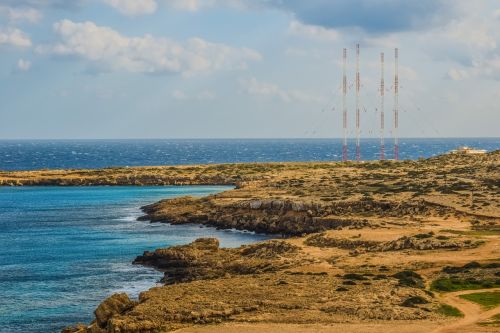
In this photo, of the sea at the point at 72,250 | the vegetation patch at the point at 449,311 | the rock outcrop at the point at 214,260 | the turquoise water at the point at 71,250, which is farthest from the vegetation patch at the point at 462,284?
the turquoise water at the point at 71,250

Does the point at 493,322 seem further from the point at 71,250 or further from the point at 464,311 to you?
the point at 71,250

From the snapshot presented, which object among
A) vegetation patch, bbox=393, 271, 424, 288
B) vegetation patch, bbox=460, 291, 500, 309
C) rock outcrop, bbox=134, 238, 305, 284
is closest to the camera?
vegetation patch, bbox=460, 291, 500, 309

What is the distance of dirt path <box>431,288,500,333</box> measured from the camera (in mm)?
34697

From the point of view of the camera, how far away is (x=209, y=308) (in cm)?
3825

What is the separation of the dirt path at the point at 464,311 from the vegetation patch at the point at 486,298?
0.43 m

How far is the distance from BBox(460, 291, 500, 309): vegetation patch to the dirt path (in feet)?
1.39

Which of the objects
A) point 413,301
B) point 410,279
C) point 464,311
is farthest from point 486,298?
point 410,279

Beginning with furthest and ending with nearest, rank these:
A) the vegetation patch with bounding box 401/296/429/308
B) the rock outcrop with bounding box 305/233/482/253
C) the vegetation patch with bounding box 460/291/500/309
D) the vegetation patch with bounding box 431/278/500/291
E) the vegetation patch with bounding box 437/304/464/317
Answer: the rock outcrop with bounding box 305/233/482/253 → the vegetation patch with bounding box 431/278/500/291 → the vegetation patch with bounding box 460/291/500/309 → the vegetation patch with bounding box 401/296/429/308 → the vegetation patch with bounding box 437/304/464/317

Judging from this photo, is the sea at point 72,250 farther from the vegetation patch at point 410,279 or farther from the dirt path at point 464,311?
the dirt path at point 464,311

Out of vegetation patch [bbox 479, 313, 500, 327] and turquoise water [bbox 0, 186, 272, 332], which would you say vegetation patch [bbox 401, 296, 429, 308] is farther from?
turquoise water [bbox 0, 186, 272, 332]

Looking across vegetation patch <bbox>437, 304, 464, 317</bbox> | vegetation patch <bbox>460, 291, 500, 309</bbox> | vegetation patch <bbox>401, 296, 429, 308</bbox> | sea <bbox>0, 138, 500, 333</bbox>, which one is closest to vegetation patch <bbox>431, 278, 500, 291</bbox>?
vegetation patch <bbox>460, 291, 500, 309</bbox>

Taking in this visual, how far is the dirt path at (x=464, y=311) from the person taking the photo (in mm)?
34697

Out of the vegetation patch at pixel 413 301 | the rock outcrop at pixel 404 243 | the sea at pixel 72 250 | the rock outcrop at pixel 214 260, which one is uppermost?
the rock outcrop at pixel 404 243

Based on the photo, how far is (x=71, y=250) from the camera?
6656 cm
